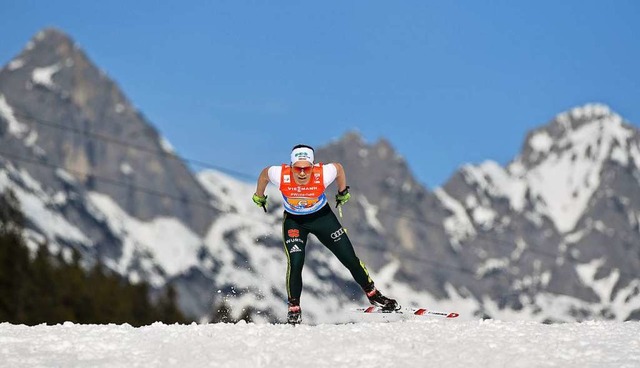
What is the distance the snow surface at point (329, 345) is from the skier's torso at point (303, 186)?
2257 mm

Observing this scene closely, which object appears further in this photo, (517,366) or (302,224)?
(302,224)

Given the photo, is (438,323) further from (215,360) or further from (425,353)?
(215,360)

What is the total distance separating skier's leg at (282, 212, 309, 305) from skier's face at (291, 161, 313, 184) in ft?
2.48

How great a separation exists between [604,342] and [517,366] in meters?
2.08

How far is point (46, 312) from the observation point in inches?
3605

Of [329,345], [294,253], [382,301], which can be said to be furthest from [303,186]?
[329,345]

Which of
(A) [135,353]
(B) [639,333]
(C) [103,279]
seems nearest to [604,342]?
(B) [639,333]

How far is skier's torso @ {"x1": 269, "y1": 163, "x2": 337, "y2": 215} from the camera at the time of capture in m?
15.9

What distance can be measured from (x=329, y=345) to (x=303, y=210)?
4.08 metres

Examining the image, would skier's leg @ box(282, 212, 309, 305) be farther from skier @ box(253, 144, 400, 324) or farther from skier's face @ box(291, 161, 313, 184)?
skier's face @ box(291, 161, 313, 184)

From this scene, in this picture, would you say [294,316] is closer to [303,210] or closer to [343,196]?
[303,210]

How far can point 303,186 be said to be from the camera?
1591cm

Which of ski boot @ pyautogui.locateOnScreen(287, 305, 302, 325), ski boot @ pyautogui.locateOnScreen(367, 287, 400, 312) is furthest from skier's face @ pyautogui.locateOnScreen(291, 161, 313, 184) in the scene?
ski boot @ pyautogui.locateOnScreen(367, 287, 400, 312)

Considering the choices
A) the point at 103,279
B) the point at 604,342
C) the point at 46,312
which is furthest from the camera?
the point at 103,279
